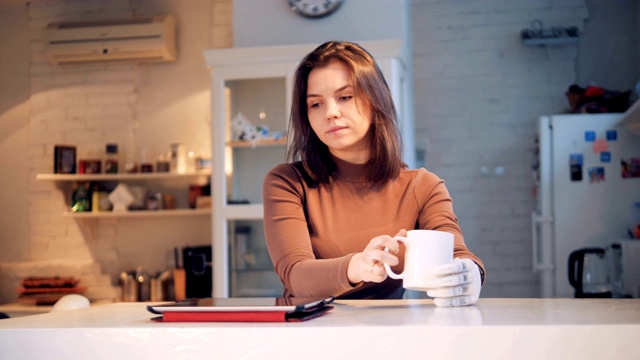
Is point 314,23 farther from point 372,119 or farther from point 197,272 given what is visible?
point 372,119

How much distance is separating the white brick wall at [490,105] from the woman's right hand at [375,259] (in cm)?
430

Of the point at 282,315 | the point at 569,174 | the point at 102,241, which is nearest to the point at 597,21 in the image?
the point at 569,174

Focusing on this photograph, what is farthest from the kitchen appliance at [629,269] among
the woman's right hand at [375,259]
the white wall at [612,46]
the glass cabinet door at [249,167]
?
the woman's right hand at [375,259]

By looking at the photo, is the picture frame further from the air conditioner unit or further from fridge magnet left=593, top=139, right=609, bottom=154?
fridge magnet left=593, top=139, right=609, bottom=154

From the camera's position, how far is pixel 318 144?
1.97 m

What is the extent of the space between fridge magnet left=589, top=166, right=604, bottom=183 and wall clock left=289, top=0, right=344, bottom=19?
1748mm

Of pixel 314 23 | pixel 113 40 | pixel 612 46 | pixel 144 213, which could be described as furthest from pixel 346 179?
pixel 612 46

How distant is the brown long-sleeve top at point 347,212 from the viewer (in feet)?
5.99

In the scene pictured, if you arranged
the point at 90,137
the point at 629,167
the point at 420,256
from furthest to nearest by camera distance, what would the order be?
the point at 90,137, the point at 629,167, the point at 420,256

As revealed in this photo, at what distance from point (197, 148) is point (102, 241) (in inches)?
38.2

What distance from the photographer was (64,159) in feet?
18.6

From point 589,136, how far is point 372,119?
315cm

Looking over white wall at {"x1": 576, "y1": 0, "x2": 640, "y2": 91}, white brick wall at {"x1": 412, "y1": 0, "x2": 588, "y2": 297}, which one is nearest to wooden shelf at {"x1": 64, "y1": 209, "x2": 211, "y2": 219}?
white brick wall at {"x1": 412, "y1": 0, "x2": 588, "y2": 297}

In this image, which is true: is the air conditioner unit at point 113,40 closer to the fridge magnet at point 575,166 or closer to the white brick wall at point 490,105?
the white brick wall at point 490,105
